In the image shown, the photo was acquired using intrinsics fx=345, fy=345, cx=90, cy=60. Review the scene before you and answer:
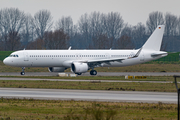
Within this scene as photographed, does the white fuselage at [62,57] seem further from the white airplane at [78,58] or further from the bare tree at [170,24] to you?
the bare tree at [170,24]

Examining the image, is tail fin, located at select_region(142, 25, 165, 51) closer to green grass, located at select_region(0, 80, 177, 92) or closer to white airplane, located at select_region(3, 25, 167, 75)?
white airplane, located at select_region(3, 25, 167, 75)

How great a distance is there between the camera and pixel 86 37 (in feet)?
506

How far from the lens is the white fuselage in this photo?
1898 inches

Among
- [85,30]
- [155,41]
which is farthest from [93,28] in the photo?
[155,41]

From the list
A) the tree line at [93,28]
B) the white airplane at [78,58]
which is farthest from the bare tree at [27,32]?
the white airplane at [78,58]

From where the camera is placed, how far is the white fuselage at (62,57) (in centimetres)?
4822

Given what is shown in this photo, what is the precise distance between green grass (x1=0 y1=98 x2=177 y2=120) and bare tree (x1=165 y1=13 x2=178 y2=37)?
132776 mm

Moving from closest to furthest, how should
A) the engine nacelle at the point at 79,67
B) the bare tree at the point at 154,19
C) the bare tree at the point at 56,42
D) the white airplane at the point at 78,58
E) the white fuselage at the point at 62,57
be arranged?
the engine nacelle at the point at 79,67 → the white airplane at the point at 78,58 → the white fuselage at the point at 62,57 → the bare tree at the point at 56,42 → the bare tree at the point at 154,19

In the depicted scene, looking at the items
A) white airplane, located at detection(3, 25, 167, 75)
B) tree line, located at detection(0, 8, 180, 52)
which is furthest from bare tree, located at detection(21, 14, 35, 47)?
white airplane, located at detection(3, 25, 167, 75)

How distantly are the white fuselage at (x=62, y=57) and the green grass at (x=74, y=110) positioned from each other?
26759mm

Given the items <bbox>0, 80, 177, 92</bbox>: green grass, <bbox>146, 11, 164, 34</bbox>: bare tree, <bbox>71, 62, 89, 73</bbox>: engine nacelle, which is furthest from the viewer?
<bbox>146, 11, 164, 34</bbox>: bare tree

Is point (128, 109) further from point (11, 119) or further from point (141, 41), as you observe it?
point (141, 41)

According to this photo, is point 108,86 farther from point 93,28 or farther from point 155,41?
point 93,28

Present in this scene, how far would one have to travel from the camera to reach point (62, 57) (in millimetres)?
49406
